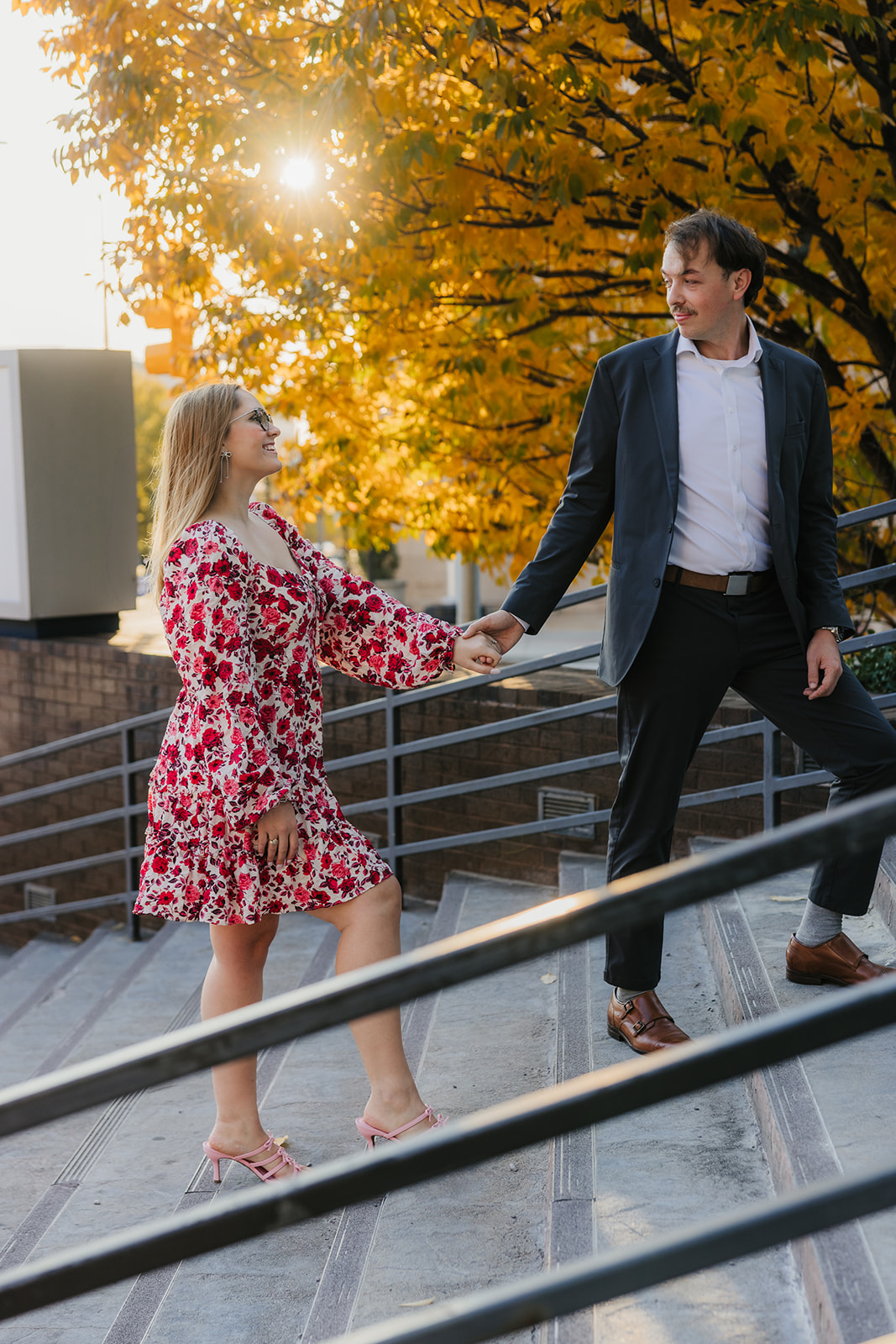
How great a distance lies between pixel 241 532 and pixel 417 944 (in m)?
2.75

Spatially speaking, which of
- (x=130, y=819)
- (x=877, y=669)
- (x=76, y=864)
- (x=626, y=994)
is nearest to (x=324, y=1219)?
(x=626, y=994)

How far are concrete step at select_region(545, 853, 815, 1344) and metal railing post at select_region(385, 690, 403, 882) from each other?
1973mm

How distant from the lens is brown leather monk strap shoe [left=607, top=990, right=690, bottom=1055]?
3.02 m

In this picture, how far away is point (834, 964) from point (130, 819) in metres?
4.33

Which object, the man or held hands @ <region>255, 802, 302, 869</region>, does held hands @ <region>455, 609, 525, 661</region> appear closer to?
the man

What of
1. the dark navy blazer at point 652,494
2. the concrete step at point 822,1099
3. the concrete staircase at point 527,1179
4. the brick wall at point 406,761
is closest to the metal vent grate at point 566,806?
the brick wall at point 406,761

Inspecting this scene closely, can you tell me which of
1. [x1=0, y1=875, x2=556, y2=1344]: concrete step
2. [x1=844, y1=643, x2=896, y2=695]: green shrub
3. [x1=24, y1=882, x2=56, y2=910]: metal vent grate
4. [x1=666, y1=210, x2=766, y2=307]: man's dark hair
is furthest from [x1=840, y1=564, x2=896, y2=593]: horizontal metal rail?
[x1=24, y1=882, x2=56, y2=910]: metal vent grate

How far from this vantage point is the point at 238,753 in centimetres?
274

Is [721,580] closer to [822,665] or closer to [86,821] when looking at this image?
[822,665]

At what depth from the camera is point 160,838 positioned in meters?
2.84

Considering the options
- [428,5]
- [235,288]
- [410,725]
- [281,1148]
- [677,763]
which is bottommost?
[281,1148]

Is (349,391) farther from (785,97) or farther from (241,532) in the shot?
(241,532)

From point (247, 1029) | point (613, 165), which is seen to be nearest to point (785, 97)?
point (613, 165)

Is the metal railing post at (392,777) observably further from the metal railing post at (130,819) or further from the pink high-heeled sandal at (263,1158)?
the pink high-heeled sandal at (263,1158)
